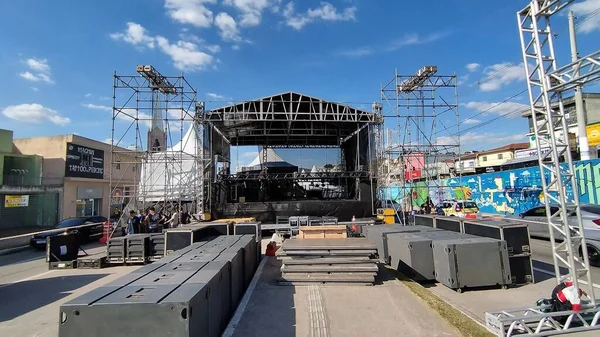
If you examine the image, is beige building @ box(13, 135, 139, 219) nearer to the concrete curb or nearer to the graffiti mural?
the concrete curb

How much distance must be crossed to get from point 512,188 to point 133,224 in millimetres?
22875

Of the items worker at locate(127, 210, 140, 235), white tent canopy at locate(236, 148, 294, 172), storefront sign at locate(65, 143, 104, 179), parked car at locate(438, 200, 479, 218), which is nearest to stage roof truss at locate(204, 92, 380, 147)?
white tent canopy at locate(236, 148, 294, 172)

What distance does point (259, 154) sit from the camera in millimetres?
29797

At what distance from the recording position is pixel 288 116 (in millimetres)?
20250

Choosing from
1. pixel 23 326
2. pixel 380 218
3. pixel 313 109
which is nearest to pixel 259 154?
pixel 313 109

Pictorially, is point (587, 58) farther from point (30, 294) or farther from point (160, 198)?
point (160, 198)

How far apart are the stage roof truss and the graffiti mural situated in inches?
218

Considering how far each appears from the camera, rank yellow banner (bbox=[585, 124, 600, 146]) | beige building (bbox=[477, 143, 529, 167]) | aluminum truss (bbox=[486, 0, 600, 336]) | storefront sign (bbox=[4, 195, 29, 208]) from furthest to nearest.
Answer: beige building (bbox=[477, 143, 529, 167]), yellow banner (bbox=[585, 124, 600, 146]), storefront sign (bbox=[4, 195, 29, 208]), aluminum truss (bbox=[486, 0, 600, 336])

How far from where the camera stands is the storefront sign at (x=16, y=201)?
23.4 metres

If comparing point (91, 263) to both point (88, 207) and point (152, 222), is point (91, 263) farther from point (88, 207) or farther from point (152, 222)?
point (88, 207)

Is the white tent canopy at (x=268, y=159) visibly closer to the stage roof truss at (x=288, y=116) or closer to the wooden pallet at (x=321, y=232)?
the stage roof truss at (x=288, y=116)

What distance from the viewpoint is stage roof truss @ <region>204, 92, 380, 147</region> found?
19062 millimetres

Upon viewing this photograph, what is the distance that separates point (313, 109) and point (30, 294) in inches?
611

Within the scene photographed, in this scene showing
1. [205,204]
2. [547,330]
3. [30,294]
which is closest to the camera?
[547,330]
